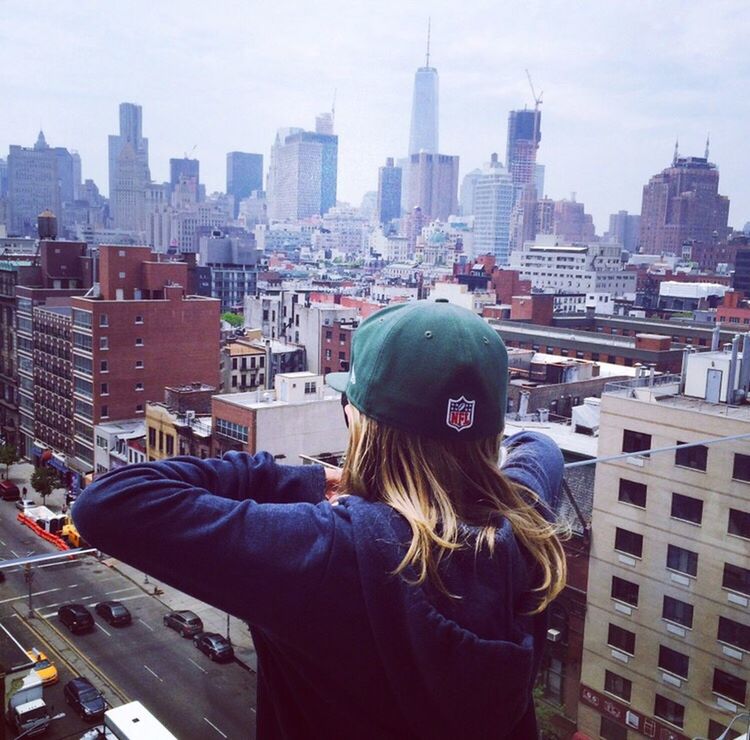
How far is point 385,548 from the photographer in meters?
1.08

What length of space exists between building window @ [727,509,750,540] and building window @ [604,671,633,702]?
54cm

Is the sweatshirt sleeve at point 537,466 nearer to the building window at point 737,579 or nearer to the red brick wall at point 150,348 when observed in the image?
the building window at point 737,579

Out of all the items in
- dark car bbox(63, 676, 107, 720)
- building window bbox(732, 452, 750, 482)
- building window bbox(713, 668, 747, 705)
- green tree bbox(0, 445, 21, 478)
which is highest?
building window bbox(732, 452, 750, 482)

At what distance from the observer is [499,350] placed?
127 cm

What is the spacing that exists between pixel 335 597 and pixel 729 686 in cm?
175

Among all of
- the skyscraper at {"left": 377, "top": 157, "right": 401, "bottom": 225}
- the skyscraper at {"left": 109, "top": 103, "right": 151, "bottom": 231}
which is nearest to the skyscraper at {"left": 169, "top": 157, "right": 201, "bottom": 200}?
the skyscraper at {"left": 109, "top": 103, "right": 151, "bottom": 231}

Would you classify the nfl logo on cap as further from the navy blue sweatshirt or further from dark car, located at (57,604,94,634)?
dark car, located at (57,604,94,634)

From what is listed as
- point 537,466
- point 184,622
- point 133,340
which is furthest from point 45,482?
point 537,466

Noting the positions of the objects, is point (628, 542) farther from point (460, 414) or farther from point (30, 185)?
point (30, 185)

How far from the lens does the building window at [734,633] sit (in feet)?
7.58

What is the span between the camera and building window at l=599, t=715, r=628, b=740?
2.30m

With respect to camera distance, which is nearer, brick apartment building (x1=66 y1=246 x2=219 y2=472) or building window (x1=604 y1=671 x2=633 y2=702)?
building window (x1=604 y1=671 x2=633 y2=702)

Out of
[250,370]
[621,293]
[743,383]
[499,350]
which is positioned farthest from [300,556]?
[621,293]

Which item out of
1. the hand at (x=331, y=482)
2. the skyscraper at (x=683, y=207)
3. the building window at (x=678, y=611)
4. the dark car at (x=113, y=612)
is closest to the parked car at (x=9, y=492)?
the dark car at (x=113, y=612)
